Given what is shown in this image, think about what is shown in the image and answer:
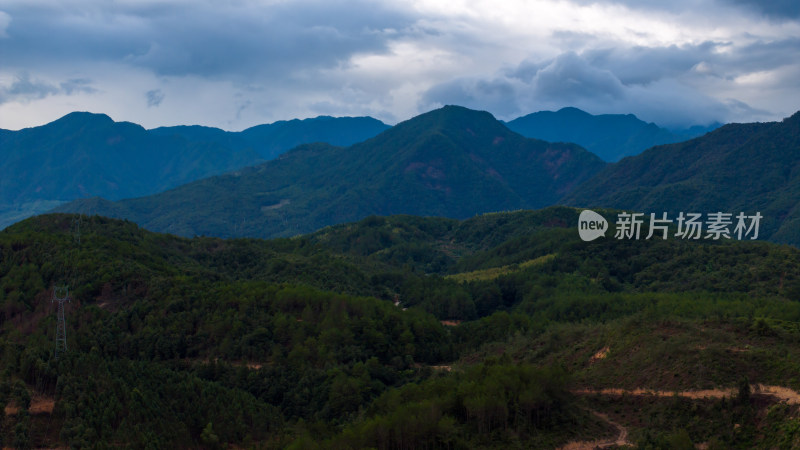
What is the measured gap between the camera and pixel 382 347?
70938 mm

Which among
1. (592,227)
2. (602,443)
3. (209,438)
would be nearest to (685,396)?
(602,443)

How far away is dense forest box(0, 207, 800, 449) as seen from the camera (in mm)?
39812

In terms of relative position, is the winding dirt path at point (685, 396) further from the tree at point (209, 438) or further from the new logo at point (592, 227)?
the new logo at point (592, 227)

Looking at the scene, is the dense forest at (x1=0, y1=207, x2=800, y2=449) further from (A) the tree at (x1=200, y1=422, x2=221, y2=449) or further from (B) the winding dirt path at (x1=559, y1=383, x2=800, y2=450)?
(B) the winding dirt path at (x1=559, y1=383, x2=800, y2=450)

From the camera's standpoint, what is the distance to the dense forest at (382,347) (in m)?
39.8

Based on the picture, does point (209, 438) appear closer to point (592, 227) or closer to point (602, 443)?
point (602, 443)

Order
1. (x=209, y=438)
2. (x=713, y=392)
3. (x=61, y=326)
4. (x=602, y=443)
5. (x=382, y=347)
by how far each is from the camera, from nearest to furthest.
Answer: (x=602, y=443) < (x=713, y=392) < (x=209, y=438) < (x=61, y=326) < (x=382, y=347)

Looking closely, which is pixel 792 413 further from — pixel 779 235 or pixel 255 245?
pixel 779 235

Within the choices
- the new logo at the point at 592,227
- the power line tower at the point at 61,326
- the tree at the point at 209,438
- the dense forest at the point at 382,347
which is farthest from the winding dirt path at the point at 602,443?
the new logo at the point at 592,227

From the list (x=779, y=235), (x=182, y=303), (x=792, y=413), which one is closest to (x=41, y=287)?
(x=182, y=303)

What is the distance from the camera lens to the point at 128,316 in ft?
228

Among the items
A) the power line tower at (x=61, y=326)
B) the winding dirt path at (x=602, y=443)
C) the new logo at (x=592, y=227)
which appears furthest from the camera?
the new logo at (x=592, y=227)

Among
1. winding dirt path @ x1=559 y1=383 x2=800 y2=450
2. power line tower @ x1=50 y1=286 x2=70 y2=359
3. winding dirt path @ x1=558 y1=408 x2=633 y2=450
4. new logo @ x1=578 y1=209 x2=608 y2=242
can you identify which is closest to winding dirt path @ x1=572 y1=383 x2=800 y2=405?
winding dirt path @ x1=559 y1=383 x2=800 y2=450

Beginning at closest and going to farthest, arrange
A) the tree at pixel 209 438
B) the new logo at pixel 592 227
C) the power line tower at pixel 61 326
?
1. the tree at pixel 209 438
2. the power line tower at pixel 61 326
3. the new logo at pixel 592 227
